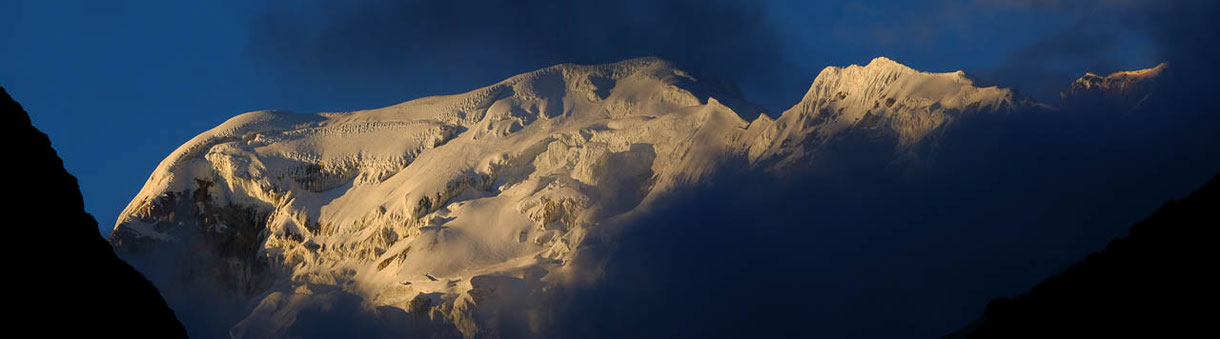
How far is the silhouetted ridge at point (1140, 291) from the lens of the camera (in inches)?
1476

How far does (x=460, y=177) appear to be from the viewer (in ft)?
360

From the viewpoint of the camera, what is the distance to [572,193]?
339ft

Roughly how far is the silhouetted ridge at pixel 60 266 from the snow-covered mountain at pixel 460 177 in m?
56.3

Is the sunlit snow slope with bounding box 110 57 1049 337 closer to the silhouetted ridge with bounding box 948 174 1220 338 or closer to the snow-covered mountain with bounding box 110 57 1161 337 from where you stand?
the snow-covered mountain with bounding box 110 57 1161 337

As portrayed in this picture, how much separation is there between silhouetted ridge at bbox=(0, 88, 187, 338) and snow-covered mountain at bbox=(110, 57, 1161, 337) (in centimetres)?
5626

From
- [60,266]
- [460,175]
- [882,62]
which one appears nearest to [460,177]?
[460,175]

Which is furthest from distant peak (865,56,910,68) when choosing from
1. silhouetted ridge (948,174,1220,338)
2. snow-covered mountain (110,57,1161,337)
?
silhouetted ridge (948,174,1220,338)

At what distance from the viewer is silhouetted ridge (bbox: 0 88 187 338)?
33469 mm

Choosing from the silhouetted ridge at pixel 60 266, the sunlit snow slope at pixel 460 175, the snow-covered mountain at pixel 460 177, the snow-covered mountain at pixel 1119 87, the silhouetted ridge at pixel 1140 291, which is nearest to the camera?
the silhouetted ridge at pixel 60 266

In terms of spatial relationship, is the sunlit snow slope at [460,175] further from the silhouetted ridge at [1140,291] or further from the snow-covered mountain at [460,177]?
the silhouetted ridge at [1140,291]

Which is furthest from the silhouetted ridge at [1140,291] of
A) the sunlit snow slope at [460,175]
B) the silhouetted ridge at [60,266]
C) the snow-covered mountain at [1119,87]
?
the sunlit snow slope at [460,175]

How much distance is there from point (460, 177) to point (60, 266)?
7512 centimetres

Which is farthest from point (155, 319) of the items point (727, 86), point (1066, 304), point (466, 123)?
point (727, 86)

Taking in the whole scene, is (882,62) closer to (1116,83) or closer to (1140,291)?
(1116,83)
